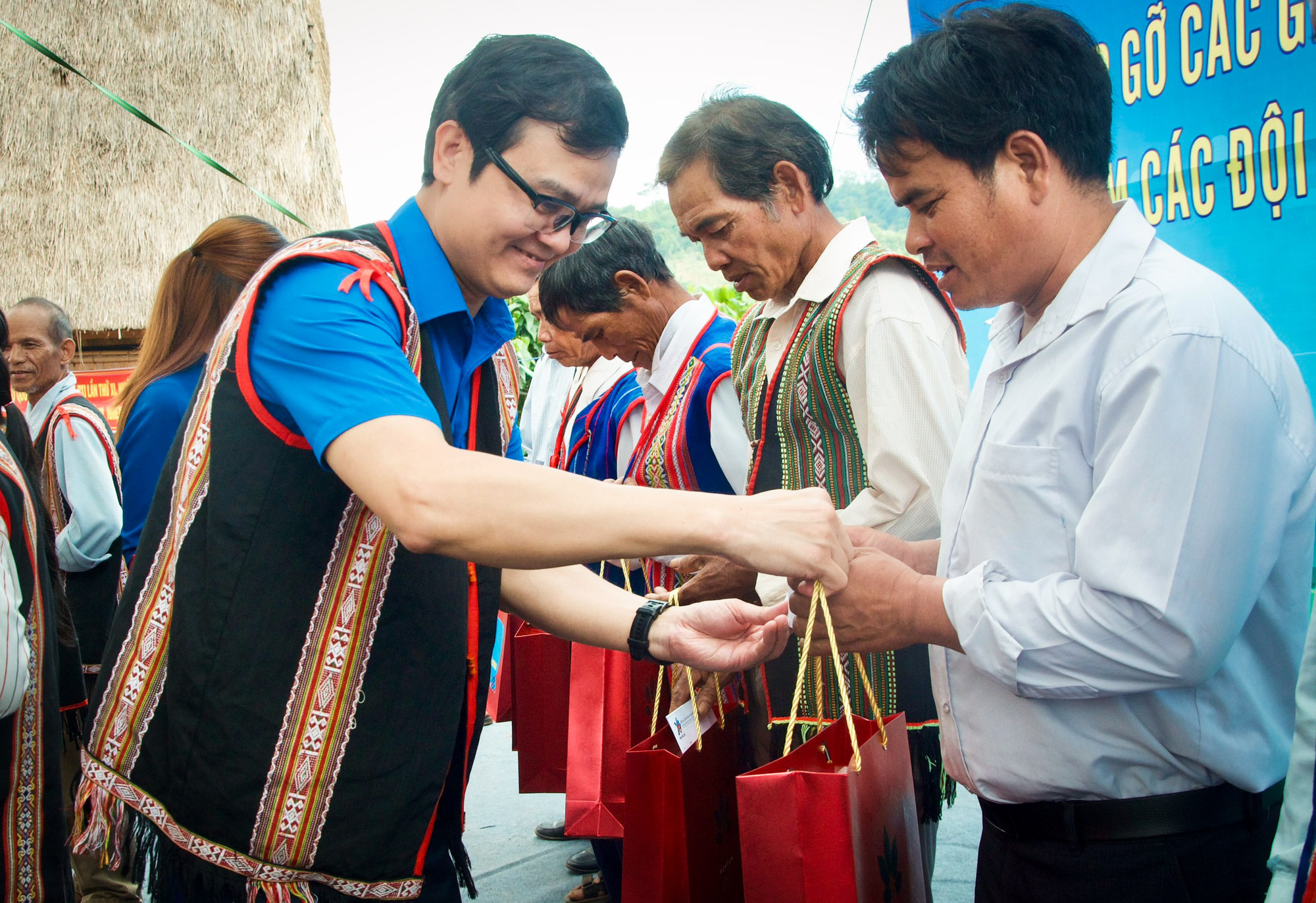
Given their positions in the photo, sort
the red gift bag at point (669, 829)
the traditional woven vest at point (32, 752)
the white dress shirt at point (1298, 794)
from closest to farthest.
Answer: the white dress shirt at point (1298, 794) < the red gift bag at point (669, 829) < the traditional woven vest at point (32, 752)

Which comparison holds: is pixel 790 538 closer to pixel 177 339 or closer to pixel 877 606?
pixel 877 606

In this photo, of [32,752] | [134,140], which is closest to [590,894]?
[32,752]

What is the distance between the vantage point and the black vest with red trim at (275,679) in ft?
4.20

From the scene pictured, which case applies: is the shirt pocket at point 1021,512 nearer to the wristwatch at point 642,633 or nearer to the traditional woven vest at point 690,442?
the wristwatch at point 642,633

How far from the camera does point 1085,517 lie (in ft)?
3.92

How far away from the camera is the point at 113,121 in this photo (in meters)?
7.50

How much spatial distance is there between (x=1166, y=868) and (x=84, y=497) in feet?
12.5

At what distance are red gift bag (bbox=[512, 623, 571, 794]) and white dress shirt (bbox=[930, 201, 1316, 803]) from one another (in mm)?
1613

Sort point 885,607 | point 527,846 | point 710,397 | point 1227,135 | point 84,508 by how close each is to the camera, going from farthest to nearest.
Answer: point 527,846
point 84,508
point 710,397
point 1227,135
point 885,607

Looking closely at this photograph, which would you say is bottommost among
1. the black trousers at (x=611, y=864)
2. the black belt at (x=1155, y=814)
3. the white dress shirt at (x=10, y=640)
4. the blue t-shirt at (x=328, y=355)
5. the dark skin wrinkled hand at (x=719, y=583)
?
the black trousers at (x=611, y=864)

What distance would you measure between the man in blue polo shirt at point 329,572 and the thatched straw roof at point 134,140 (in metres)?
6.96

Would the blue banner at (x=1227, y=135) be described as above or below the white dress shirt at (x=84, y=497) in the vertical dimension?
above

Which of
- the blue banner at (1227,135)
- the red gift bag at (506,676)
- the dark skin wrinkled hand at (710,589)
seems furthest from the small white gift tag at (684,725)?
the blue banner at (1227,135)

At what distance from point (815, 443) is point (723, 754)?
739 millimetres
